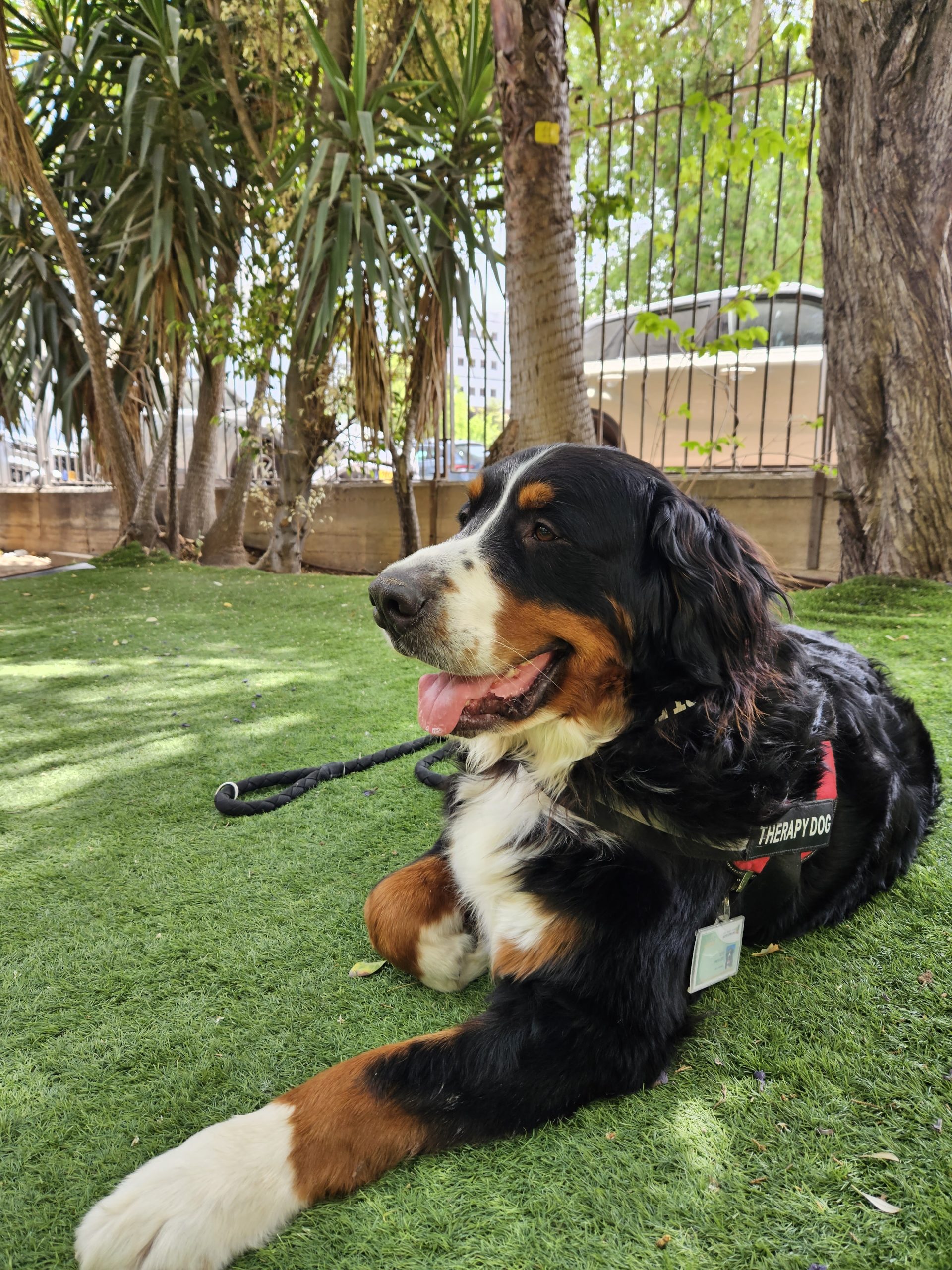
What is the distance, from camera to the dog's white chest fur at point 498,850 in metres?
1.47

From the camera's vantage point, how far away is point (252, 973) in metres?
1.58

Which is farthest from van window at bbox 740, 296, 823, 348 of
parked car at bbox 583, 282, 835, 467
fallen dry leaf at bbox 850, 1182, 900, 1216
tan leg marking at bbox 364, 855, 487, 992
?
fallen dry leaf at bbox 850, 1182, 900, 1216

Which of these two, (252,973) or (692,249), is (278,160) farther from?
(692,249)

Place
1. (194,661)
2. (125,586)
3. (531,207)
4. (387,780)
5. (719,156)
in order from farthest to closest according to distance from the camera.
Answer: (125,586)
(719,156)
(194,661)
(531,207)
(387,780)

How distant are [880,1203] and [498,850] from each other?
32.1 inches

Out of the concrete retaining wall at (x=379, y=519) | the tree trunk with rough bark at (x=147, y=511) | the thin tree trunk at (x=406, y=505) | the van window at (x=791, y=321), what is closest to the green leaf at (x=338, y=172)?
the thin tree trunk at (x=406, y=505)

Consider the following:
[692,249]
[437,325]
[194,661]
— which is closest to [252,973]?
[194,661]

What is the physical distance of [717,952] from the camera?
1.49m

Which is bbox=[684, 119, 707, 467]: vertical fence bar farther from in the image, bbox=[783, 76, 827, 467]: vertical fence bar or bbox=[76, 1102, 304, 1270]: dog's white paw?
bbox=[76, 1102, 304, 1270]: dog's white paw

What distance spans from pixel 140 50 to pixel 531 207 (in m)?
4.77

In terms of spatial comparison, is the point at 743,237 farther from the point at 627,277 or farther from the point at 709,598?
the point at 709,598

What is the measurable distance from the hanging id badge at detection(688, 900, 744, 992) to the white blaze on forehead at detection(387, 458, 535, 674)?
25.3 inches

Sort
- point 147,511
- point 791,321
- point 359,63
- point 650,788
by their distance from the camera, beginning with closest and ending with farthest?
point 650,788, point 359,63, point 791,321, point 147,511

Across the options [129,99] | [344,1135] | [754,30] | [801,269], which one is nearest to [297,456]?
[129,99]
